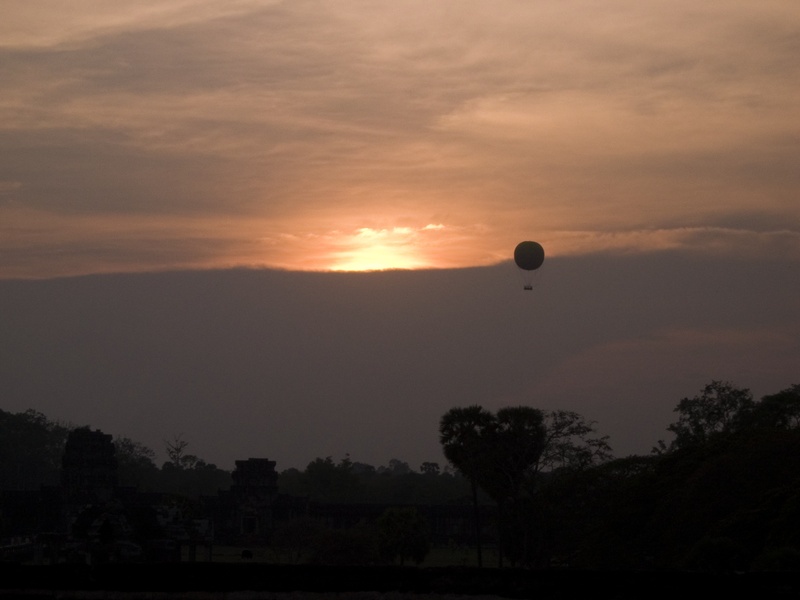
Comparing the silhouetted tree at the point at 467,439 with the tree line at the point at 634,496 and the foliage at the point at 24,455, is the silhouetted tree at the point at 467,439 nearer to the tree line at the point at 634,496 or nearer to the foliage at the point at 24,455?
the tree line at the point at 634,496

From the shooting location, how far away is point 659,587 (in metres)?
31.5

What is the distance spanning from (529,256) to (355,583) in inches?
1715

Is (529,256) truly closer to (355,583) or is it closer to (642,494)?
(642,494)

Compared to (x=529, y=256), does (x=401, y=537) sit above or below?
below

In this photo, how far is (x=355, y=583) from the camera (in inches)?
1346

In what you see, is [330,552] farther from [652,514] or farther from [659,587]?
[659,587]

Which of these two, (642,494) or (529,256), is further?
(529,256)

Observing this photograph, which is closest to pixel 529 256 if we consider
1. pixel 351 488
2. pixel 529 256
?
pixel 529 256

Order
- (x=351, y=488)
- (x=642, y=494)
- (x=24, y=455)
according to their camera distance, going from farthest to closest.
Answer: (x=24, y=455) < (x=351, y=488) < (x=642, y=494)

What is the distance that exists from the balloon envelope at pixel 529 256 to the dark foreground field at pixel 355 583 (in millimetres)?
42188

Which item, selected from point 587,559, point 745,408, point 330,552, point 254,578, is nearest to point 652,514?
point 587,559

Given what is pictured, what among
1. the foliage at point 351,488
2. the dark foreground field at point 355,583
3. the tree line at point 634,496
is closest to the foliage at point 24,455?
the foliage at point 351,488

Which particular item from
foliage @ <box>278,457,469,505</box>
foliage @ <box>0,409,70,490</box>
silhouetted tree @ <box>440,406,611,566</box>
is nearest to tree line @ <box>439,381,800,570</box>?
silhouetted tree @ <box>440,406,611,566</box>

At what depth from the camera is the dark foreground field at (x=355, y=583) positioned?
3125cm
